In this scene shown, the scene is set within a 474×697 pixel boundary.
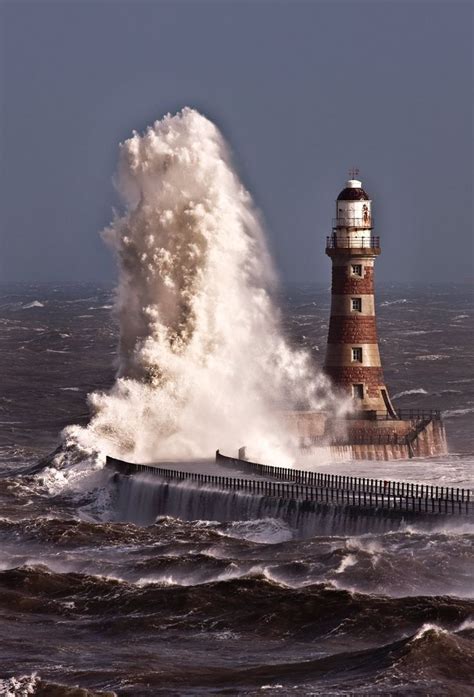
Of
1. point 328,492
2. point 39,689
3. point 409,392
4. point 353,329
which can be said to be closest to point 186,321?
point 353,329

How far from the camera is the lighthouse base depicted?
160 feet

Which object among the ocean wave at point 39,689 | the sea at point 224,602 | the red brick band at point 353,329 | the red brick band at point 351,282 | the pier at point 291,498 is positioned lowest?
the ocean wave at point 39,689

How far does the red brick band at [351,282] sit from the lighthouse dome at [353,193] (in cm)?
220

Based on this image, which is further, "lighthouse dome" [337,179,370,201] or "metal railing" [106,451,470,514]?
"lighthouse dome" [337,179,370,201]

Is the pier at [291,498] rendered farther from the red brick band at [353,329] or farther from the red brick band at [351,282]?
the red brick band at [351,282]

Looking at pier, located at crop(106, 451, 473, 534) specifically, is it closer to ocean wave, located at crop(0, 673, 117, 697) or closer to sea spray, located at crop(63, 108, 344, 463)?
sea spray, located at crop(63, 108, 344, 463)

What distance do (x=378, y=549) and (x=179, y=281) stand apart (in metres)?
19.7

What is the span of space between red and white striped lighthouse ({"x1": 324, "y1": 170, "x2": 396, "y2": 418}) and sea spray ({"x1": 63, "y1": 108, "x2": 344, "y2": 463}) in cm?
99

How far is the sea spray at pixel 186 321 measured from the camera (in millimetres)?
49188

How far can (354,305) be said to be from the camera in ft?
162

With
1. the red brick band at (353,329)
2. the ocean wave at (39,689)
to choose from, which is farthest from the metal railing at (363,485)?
the ocean wave at (39,689)

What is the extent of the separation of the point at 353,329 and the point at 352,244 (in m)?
2.62

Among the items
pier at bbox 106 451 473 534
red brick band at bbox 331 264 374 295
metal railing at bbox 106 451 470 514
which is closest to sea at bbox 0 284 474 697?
pier at bbox 106 451 473 534

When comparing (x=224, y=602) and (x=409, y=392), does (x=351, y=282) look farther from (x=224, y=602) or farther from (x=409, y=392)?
(x=409, y=392)
